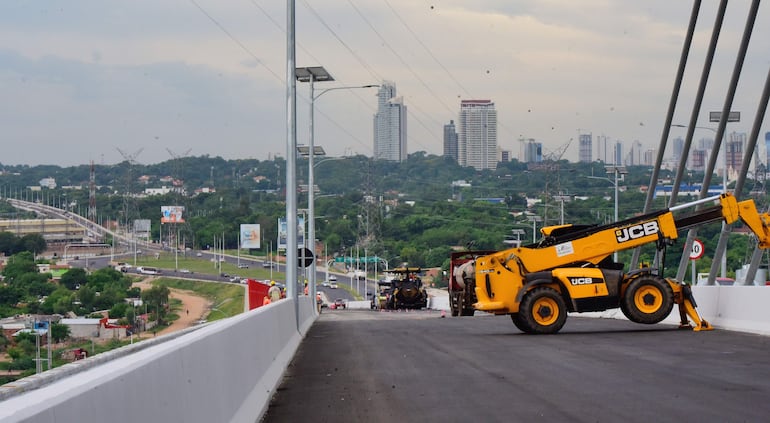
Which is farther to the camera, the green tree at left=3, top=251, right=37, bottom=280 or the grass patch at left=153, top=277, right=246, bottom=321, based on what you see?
the grass patch at left=153, top=277, right=246, bottom=321

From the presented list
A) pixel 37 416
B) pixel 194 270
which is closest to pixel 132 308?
pixel 37 416

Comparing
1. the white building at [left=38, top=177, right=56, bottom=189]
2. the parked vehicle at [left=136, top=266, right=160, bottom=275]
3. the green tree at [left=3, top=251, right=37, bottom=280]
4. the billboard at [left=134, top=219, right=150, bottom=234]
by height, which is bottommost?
the parked vehicle at [left=136, top=266, right=160, bottom=275]

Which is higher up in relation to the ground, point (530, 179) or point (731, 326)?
point (530, 179)

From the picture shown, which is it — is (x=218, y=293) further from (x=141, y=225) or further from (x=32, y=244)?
(x=141, y=225)

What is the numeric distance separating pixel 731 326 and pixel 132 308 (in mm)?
25609

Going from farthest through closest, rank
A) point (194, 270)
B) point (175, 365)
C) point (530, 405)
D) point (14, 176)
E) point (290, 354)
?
point (14, 176) < point (194, 270) < point (290, 354) < point (530, 405) < point (175, 365)

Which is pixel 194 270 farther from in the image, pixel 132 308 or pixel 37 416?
pixel 37 416

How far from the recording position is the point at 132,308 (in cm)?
4322

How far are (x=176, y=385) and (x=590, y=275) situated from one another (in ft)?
60.7

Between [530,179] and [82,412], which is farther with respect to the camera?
[530,179]

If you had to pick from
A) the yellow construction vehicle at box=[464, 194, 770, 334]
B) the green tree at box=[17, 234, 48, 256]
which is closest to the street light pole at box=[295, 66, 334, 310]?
the green tree at box=[17, 234, 48, 256]

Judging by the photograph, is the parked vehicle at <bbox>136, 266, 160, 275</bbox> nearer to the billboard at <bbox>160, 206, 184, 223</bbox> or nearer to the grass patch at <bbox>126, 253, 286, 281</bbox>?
the grass patch at <bbox>126, 253, 286, 281</bbox>

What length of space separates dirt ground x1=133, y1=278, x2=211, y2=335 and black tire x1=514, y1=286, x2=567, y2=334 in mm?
27309

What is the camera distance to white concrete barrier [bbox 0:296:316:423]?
4.61 meters
